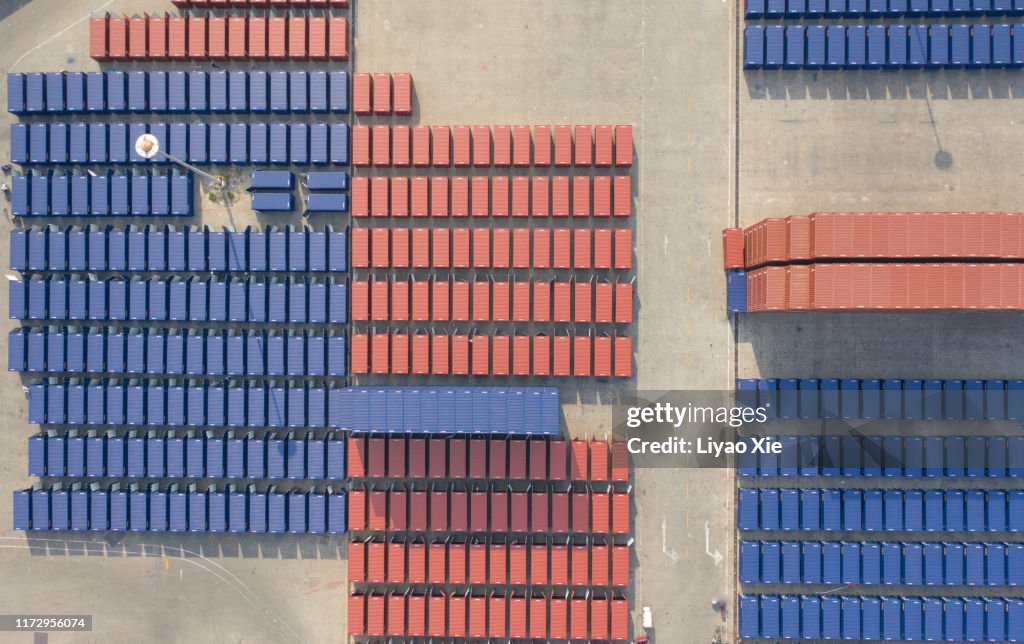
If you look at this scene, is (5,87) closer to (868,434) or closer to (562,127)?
(562,127)

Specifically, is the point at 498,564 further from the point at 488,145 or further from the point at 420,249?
the point at 488,145

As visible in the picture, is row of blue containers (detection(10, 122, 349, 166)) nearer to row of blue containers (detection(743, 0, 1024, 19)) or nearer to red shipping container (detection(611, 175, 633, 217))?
red shipping container (detection(611, 175, 633, 217))

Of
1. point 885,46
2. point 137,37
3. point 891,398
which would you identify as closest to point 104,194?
point 137,37

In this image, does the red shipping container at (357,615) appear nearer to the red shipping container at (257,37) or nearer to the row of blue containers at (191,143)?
the row of blue containers at (191,143)

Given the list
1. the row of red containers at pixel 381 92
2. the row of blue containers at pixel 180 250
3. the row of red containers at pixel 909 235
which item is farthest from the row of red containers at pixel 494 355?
the row of red containers at pixel 381 92

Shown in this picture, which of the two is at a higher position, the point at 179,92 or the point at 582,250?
the point at 179,92

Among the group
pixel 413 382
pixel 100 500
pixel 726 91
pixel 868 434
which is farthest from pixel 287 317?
pixel 868 434

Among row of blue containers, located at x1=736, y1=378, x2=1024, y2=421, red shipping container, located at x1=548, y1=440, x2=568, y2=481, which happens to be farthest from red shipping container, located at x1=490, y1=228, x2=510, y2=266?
row of blue containers, located at x1=736, y1=378, x2=1024, y2=421
